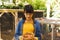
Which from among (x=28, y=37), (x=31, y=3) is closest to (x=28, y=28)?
(x=28, y=37)

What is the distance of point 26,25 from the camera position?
5.61 ft

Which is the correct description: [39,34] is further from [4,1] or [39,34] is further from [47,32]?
[4,1]

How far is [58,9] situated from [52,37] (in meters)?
0.38

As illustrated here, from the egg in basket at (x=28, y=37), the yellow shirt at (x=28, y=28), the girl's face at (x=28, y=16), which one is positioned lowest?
the egg in basket at (x=28, y=37)

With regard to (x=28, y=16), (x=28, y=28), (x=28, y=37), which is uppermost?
(x=28, y=16)

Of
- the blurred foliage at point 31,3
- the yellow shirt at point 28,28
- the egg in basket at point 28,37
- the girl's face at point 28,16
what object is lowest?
the egg in basket at point 28,37

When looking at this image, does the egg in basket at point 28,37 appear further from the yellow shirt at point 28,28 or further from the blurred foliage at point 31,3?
the blurred foliage at point 31,3

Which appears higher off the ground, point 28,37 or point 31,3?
point 31,3

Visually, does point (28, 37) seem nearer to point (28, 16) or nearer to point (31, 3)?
point (28, 16)

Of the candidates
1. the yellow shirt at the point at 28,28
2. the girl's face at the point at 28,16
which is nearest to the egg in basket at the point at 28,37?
the yellow shirt at the point at 28,28

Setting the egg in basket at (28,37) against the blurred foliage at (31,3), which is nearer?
the egg in basket at (28,37)

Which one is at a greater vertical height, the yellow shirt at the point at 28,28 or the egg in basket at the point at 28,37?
the yellow shirt at the point at 28,28

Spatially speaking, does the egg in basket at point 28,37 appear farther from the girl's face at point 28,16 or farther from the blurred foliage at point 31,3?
the blurred foliage at point 31,3

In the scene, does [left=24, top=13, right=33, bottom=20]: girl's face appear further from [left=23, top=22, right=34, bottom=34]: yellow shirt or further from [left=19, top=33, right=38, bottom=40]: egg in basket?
[left=19, top=33, right=38, bottom=40]: egg in basket
